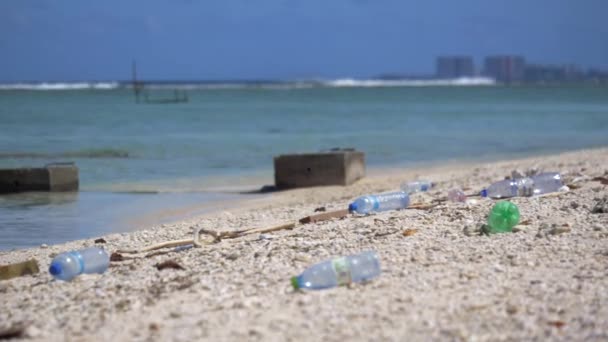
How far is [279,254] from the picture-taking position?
5883 mm

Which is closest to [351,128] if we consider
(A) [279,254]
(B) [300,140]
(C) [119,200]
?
(B) [300,140]

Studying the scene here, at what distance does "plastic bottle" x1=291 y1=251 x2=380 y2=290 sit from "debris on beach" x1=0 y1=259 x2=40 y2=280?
2103mm

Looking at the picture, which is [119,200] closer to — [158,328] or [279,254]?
[279,254]

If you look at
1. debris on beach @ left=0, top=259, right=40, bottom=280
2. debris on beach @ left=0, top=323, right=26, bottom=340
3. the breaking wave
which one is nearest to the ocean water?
the breaking wave

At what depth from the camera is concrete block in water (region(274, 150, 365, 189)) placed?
42.9 feet

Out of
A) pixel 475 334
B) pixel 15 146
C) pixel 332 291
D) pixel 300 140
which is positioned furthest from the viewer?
pixel 300 140

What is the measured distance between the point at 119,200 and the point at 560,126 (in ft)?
78.3

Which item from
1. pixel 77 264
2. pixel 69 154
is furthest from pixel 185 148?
pixel 77 264

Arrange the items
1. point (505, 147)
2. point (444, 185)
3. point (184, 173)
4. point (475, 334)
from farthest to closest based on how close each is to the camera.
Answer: point (505, 147)
point (184, 173)
point (444, 185)
point (475, 334)

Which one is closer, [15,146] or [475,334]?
[475,334]

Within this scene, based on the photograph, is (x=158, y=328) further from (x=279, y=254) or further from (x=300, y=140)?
(x=300, y=140)

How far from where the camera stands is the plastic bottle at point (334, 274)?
502cm

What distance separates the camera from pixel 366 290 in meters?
4.92

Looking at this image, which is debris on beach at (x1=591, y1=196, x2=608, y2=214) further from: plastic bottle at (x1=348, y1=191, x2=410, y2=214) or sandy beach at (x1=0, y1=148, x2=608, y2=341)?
plastic bottle at (x1=348, y1=191, x2=410, y2=214)
